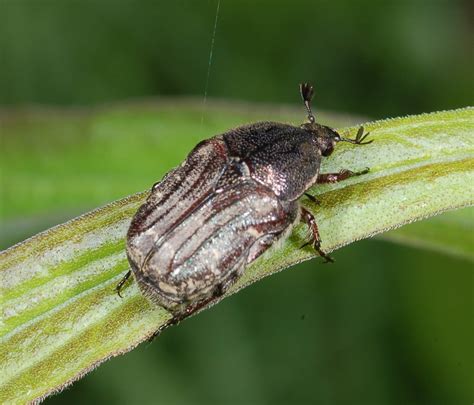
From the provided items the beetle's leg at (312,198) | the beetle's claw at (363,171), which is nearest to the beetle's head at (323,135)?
the beetle's leg at (312,198)

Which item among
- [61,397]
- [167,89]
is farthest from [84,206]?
[167,89]

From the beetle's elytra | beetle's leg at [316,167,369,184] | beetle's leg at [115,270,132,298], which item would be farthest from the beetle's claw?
beetle's leg at [115,270,132,298]

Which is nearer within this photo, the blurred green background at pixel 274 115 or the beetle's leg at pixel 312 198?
the beetle's leg at pixel 312 198

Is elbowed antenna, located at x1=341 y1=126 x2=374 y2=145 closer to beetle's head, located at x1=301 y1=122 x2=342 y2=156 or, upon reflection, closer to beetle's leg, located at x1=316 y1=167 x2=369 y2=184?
beetle's leg, located at x1=316 y1=167 x2=369 y2=184

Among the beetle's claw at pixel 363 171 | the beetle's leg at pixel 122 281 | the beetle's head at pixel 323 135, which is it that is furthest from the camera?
the beetle's head at pixel 323 135

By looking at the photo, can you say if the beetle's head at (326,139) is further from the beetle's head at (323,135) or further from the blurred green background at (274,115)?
the blurred green background at (274,115)

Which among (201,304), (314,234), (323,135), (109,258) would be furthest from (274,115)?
(109,258)
